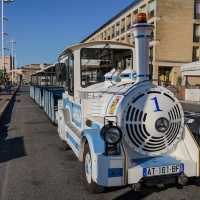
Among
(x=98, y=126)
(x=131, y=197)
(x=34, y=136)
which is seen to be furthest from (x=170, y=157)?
(x=34, y=136)

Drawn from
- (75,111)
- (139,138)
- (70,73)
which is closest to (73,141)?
(75,111)

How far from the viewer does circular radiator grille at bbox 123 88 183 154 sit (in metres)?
5.30

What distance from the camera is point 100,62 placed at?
7.74 meters

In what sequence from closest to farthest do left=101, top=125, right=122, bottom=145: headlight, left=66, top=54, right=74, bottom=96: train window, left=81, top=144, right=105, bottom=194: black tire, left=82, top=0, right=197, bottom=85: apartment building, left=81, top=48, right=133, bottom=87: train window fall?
left=101, top=125, right=122, bottom=145: headlight < left=81, top=144, right=105, bottom=194: black tire < left=81, top=48, right=133, bottom=87: train window < left=66, top=54, right=74, bottom=96: train window < left=82, top=0, right=197, bottom=85: apartment building

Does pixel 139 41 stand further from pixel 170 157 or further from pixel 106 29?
pixel 106 29

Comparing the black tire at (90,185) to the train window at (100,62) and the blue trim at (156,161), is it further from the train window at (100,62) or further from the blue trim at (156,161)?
the train window at (100,62)

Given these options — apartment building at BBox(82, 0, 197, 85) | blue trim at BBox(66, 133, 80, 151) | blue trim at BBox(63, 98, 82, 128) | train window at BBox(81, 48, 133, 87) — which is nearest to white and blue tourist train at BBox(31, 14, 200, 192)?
blue trim at BBox(66, 133, 80, 151)

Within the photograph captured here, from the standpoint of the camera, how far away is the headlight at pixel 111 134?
504cm

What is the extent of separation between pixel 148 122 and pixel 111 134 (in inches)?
25.3

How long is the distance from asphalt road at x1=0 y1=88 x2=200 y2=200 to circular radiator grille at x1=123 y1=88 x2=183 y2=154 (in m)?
0.81

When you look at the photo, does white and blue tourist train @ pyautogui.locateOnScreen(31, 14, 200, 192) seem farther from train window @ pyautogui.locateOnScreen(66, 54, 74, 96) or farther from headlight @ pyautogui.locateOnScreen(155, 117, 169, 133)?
train window @ pyautogui.locateOnScreen(66, 54, 74, 96)

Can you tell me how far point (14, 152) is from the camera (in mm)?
9000

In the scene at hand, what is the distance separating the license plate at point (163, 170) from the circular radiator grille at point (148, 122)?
14.9 inches

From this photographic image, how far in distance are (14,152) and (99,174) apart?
4480 mm
